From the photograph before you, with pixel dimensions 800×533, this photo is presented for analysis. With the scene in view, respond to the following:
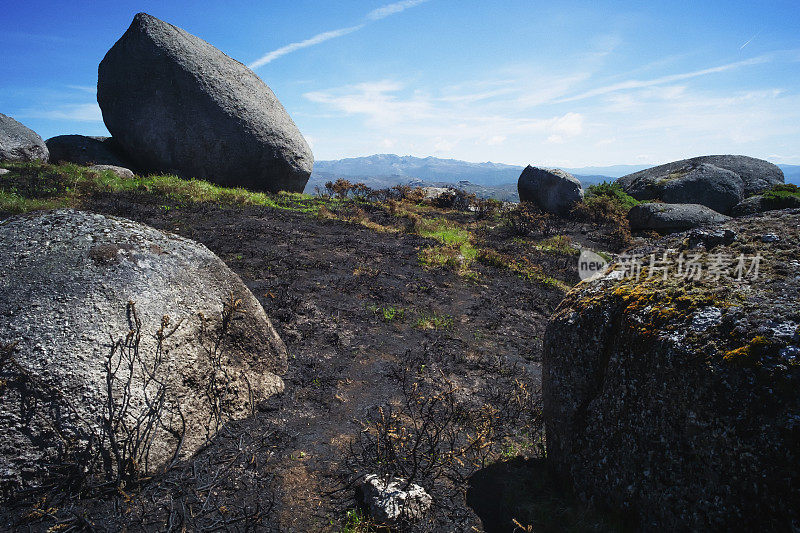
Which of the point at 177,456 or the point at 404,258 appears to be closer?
the point at 177,456

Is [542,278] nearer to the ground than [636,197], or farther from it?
nearer to the ground

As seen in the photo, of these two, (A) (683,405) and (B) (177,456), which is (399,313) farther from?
(A) (683,405)

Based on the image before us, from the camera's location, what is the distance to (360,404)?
568 cm

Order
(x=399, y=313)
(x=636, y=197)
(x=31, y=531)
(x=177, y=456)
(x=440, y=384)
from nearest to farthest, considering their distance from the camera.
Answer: (x=31, y=531), (x=177, y=456), (x=440, y=384), (x=399, y=313), (x=636, y=197)

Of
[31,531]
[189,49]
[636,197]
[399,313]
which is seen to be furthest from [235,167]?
[636,197]

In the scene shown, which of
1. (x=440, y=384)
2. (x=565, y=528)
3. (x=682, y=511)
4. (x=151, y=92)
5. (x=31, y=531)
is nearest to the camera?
(x=682, y=511)

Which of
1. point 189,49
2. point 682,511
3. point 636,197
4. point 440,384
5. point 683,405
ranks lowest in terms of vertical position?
point 440,384

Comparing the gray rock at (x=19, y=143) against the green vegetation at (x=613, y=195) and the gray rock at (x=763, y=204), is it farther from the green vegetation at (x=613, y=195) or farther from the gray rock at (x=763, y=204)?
the gray rock at (x=763, y=204)

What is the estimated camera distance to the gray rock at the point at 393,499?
146 inches

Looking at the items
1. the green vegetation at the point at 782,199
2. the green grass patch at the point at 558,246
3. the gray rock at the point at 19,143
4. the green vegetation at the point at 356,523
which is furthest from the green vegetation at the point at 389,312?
the green vegetation at the point at 782,199

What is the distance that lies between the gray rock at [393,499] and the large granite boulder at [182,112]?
21919 millimetres

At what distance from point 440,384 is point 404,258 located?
25.3 ft

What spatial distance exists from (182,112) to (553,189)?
2415 centimetres

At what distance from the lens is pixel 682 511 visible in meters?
2.78
